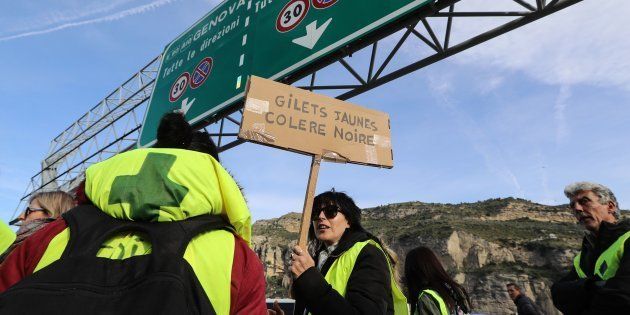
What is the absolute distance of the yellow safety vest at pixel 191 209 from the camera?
100cm

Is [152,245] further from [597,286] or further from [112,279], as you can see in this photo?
[597,286]

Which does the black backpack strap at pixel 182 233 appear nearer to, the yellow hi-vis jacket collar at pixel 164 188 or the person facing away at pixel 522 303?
the yellow hi-vis jacket collar at pixel 164 188

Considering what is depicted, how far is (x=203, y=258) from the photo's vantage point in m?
1.01

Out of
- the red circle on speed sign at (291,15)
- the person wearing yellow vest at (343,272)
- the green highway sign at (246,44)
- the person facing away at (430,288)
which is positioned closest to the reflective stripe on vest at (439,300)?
the person facing away at (430,288)

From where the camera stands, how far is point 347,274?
6.06 ft

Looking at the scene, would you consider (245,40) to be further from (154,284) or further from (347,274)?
(154,284)

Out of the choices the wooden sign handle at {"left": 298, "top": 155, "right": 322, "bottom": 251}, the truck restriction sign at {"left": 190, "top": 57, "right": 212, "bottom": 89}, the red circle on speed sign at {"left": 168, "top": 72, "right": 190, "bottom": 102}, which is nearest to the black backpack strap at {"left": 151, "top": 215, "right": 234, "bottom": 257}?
the wooden sign handle at {"left": 298, "top": 155, "right": 322, "bottom": 251}

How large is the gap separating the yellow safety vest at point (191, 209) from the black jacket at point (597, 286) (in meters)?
1.82

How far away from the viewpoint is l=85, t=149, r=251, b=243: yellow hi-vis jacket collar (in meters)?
1.02

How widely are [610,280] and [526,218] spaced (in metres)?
68.4

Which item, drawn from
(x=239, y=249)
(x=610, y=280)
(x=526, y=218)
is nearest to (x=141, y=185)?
(x=239, y=249)

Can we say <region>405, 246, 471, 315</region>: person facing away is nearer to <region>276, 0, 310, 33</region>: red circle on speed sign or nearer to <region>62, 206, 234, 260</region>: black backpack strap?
<region>62, 206, 234, 260</region>: black backpack strap

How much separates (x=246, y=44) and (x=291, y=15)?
0.87 metres

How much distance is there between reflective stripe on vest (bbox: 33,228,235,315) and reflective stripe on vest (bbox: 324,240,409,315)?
2.95 feet
